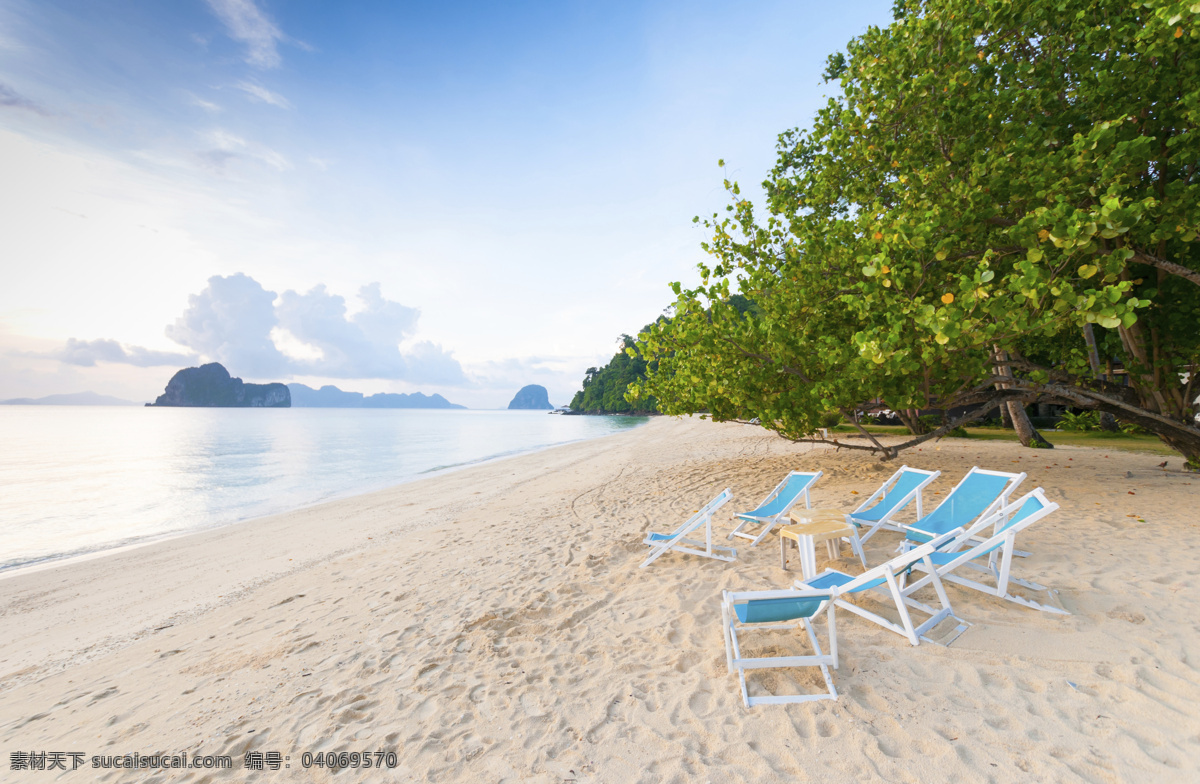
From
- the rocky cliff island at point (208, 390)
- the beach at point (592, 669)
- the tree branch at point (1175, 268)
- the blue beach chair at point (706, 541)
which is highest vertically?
the rocky cliff island at point (208, 390)

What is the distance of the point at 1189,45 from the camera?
5.72 metres

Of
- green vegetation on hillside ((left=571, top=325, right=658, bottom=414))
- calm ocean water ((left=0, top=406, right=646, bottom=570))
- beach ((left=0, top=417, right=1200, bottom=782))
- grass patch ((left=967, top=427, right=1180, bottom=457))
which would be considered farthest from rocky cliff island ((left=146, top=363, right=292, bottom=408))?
grass patch ((left=967, top=427, right=1180, bottom=457))

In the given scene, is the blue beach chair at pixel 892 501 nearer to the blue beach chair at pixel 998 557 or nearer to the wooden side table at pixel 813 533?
the wooden side table at pixel 813 533

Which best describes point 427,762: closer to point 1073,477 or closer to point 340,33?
point 1073,477

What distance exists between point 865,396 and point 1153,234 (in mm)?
3672

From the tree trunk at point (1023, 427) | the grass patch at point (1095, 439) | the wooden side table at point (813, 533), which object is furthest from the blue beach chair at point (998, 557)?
the grass patch at point (1095, 439)

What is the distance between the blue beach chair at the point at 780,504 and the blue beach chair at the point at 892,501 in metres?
0.59

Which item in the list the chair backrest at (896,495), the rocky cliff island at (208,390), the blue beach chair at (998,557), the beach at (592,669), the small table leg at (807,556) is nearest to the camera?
the beach at (592,669)

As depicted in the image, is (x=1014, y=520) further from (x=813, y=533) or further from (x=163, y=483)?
(x=163, y=483)

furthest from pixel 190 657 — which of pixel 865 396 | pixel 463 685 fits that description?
pixel 865 396

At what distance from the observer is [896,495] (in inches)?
229

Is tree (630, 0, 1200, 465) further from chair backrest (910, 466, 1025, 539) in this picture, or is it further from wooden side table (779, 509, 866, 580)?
wooden side table (779, 509, 866, 580)

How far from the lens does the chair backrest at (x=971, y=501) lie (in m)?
4.69

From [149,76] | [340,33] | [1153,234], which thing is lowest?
[1153,234]
